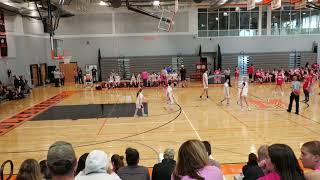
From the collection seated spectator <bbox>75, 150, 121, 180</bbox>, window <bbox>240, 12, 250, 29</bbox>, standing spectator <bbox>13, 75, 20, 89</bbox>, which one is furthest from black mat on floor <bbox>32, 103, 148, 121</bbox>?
window <bbox>240, 12, 250, 29</bbox>

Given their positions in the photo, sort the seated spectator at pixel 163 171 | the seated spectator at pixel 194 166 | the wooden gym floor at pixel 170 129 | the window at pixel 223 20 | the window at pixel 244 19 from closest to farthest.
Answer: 1. the seated spectator at pixel 194 166
2. the seated spectator at pixel 163 171
3. the wooden gym floor at pixel 170 129
4. the window at pixel 244 19
5. the window at pixel 223 20

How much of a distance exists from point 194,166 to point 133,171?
2146mm

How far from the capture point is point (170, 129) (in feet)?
41.8

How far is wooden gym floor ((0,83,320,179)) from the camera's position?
10211 mm

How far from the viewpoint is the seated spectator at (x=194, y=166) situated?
2.79m

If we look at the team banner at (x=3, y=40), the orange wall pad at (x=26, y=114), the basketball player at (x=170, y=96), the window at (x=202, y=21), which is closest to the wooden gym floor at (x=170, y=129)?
the orange wall pad at (x=26, y=114)

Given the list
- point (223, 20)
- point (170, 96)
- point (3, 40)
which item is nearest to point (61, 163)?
point (170, 96)

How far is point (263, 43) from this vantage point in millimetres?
32812

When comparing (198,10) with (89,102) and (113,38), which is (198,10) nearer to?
(113,38)

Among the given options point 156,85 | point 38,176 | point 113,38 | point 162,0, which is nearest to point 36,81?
point 113,38

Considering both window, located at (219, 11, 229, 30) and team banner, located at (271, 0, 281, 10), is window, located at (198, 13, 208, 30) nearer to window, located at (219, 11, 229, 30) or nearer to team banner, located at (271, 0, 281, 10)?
window, located at (219, 11, 229, 30)

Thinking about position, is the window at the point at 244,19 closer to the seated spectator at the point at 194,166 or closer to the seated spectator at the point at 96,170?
the seated spectator at the point at 194,166

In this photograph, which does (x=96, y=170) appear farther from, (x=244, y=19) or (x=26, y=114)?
(x=244, y=19)

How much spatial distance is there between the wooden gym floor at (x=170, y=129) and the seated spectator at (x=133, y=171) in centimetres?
376
